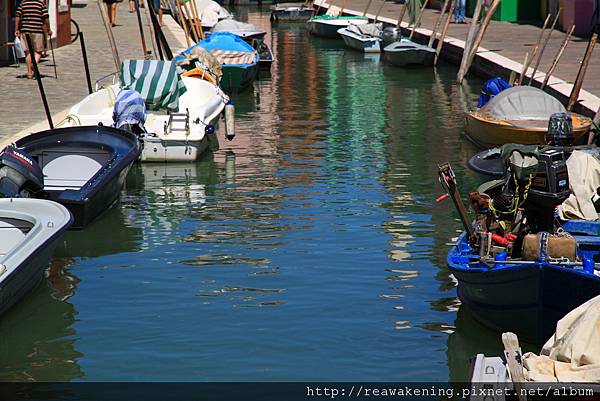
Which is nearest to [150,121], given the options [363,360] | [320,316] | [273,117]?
[273,117]

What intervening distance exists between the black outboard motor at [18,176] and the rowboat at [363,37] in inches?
848

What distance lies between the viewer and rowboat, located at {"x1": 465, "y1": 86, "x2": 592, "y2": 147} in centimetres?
1686

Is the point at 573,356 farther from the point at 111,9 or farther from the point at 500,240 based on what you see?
the point at 111,9

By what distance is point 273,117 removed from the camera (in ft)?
71.9

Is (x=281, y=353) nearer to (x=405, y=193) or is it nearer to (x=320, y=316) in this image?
(x=320, y=316)

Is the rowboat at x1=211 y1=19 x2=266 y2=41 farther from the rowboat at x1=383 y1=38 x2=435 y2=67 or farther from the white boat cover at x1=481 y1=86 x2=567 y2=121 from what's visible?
the white boat cover at x1=481 y1=86 x2=567 y2=121

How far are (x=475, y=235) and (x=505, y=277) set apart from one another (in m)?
0.85

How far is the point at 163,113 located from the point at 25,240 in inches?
305

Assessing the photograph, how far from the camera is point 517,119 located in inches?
688

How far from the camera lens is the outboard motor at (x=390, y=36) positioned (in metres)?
32.6

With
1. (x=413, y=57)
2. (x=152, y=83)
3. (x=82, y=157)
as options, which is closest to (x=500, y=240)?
(x=82, y=157)

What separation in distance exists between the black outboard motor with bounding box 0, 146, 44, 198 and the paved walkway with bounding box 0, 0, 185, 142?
3.94 m

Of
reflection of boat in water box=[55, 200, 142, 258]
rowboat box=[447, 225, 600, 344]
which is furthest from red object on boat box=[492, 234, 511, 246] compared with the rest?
reflection of boat in water box=[55, 200, 142, 258]

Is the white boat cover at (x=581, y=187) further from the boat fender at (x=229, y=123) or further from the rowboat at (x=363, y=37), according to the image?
the rowboat at (x=363, y=37)
